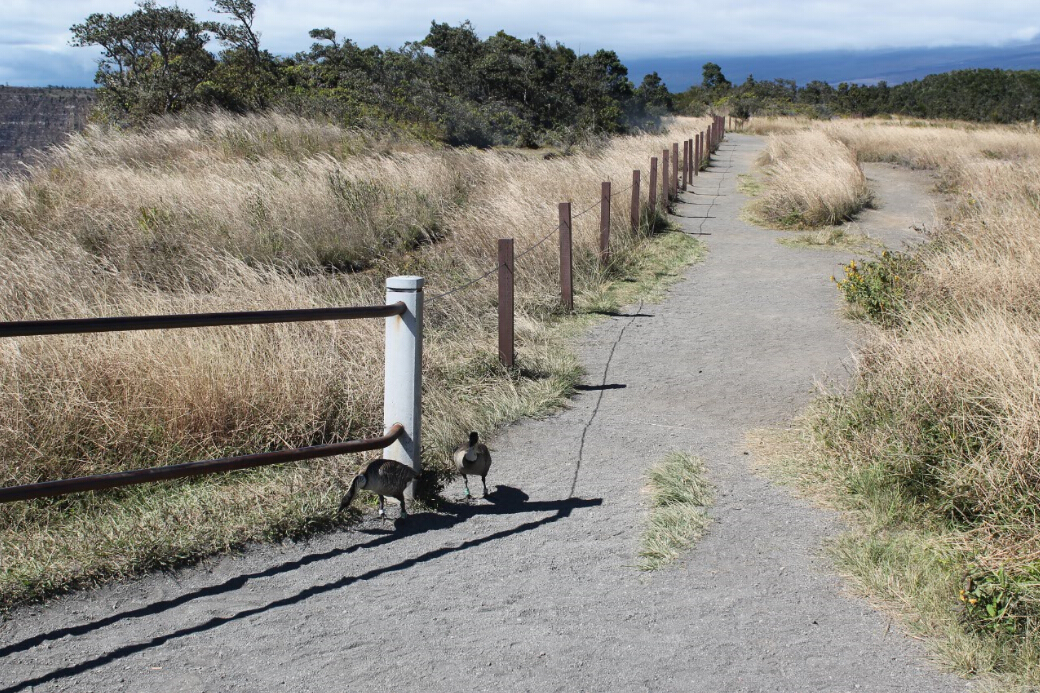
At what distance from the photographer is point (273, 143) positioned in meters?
15.7

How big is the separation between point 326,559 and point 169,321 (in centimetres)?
120

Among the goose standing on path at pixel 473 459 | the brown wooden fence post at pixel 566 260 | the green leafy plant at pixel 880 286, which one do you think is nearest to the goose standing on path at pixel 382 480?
the goose standing on path at pixel 473 459

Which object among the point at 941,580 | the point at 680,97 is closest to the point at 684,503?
the point at 941,580

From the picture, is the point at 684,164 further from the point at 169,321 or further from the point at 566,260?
the point at 169,321

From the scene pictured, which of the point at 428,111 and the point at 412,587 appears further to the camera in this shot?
the point at 428,111

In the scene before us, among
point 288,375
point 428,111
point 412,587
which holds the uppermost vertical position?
point 428,111

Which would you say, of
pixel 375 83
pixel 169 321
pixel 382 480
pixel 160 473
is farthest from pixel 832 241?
pixel 375 83

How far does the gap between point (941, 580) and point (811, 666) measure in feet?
2.49

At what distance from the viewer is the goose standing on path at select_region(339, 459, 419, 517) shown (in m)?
3.87

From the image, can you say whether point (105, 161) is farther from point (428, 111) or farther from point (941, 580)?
point (941, 580)

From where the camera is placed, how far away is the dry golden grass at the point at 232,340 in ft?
12.9

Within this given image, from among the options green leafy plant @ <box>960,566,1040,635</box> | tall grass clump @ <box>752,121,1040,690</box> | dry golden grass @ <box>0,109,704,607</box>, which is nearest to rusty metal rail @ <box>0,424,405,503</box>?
dry golden grass @ <box>0,109,704,607</box>

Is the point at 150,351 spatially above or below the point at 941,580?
above

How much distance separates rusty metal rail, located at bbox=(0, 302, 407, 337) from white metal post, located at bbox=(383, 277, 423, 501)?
7cm
